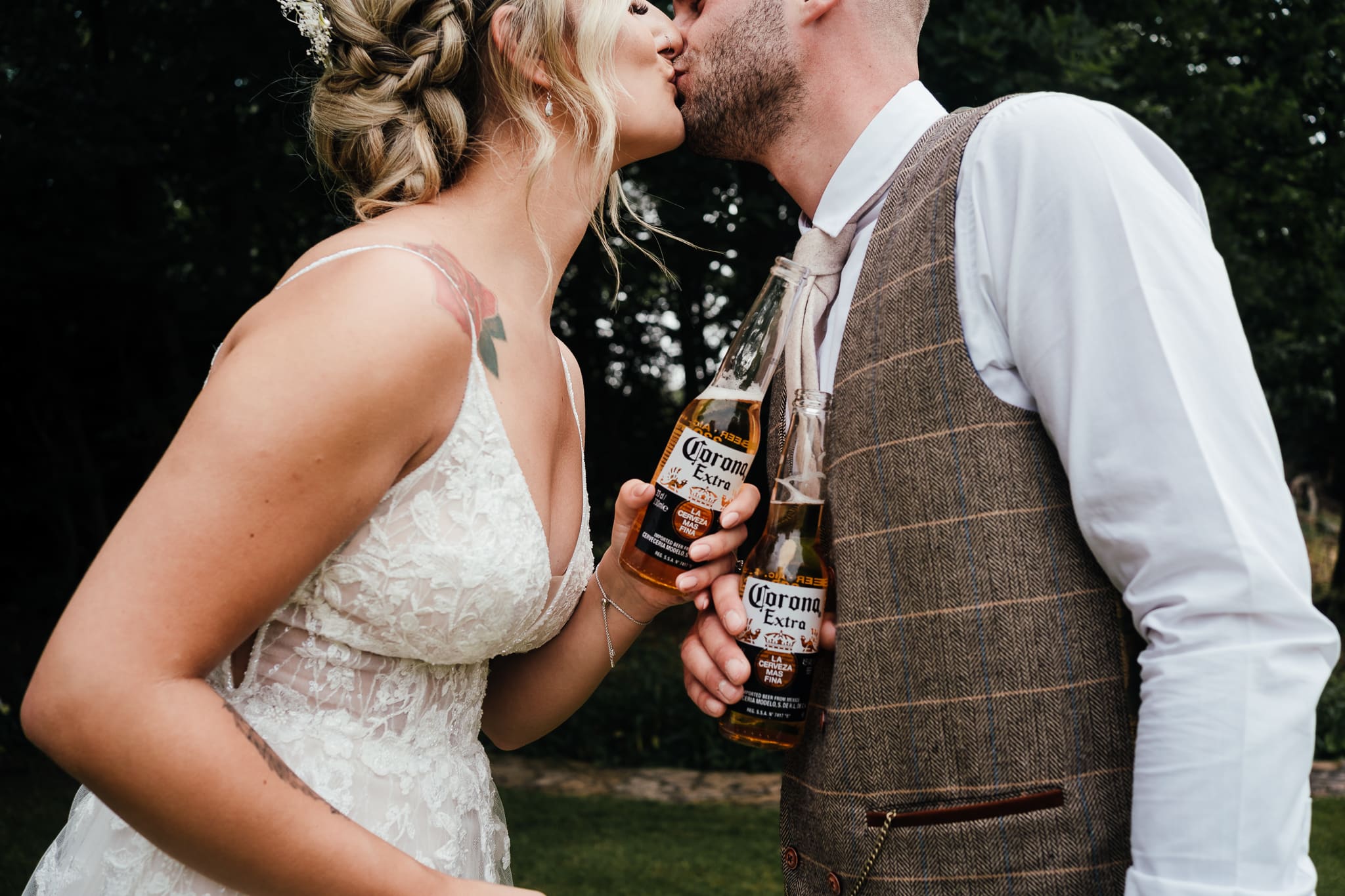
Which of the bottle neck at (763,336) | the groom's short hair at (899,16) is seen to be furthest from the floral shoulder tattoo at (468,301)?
the groom's short hair at (899,16)

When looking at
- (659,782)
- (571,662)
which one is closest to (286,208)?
(659,782)

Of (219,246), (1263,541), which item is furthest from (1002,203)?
(219,246)

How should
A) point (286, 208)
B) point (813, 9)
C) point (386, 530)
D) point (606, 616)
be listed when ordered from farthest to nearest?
point (286, 208) → point (813, 9) → point (606, 616) → point (386, 530)

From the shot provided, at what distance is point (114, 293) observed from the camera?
10109 millimetres

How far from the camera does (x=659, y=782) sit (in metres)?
8.44

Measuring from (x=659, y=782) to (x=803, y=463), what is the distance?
23.1 feet

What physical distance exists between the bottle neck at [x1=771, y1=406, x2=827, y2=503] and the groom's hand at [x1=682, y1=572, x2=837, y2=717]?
0.18m

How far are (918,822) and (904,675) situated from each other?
8.5 inches

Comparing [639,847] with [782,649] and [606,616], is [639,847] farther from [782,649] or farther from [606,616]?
[782,649]

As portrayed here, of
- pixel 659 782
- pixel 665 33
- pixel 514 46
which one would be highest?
pixel 514 46

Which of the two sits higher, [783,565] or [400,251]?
[400,251]

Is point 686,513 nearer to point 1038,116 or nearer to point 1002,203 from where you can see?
point 1002,203

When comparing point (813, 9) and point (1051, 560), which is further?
point (813, 9)

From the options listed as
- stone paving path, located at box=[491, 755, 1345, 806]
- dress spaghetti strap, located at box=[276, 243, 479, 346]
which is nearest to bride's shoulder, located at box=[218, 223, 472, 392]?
dress spaghetti strap, located at box=[276, 243, 479, 346]
